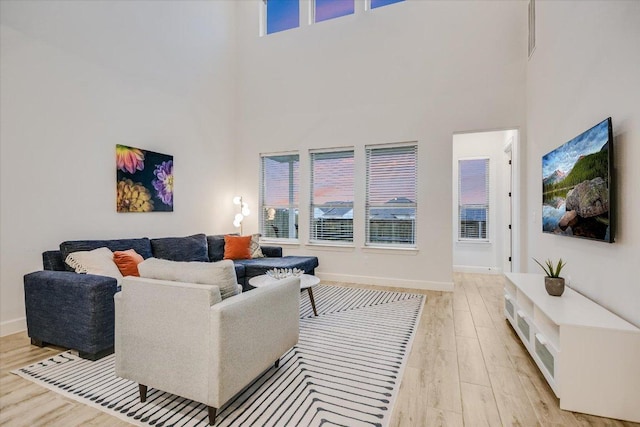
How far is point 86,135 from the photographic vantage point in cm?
357

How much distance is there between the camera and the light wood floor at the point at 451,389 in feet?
5.73

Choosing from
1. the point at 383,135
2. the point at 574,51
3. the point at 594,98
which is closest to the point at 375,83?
the point at 383,135

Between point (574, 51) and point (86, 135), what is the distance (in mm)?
5071

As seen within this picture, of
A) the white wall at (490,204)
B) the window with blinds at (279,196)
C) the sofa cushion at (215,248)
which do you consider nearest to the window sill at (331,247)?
the window with blinds at (279,196)

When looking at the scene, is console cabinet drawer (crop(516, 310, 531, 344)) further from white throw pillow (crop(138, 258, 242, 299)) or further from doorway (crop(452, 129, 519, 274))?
doorway (crop(452, 129, 519, 274))

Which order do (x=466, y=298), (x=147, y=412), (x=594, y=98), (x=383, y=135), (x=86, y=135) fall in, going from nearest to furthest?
(x=147, y=412) < (x=594, y=98) < (x=86, y=135) < (x=466, y=298) < (x=383, y=135)

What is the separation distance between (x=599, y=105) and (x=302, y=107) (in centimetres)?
421

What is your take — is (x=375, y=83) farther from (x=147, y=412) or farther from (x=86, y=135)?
(x=147, y=412)

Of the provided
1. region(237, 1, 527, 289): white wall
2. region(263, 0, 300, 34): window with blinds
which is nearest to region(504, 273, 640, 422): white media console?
region(237, 1, 527, 289): white wall

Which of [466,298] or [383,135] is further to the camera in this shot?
[383,135]

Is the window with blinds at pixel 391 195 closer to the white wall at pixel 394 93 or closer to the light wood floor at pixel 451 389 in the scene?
the white wall at pixel 394 93

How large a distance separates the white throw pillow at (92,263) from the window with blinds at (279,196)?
10.5 feet

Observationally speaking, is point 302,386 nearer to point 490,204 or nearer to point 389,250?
point 389,250

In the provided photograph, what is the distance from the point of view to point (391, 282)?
196 inches
